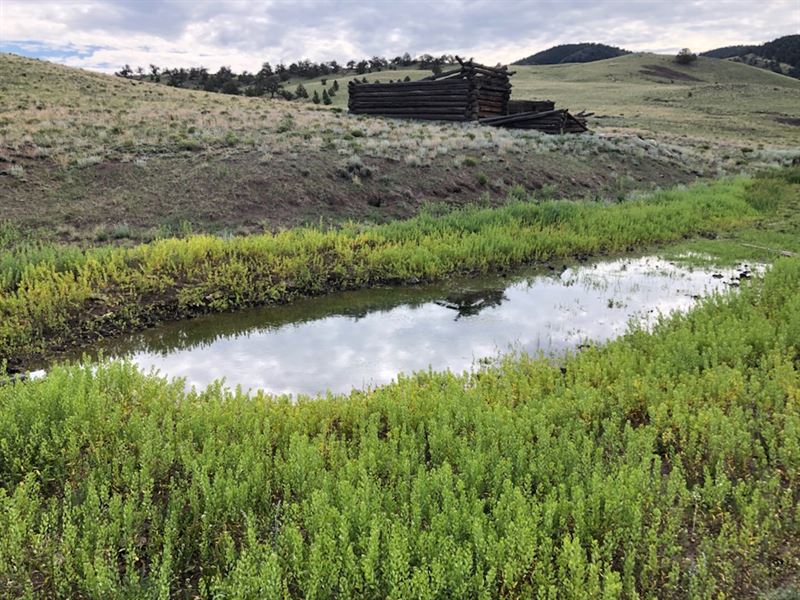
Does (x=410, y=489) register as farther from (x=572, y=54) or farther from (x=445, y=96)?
(x=572, y=54)

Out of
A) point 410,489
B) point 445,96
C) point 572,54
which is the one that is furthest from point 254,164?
point 572,54

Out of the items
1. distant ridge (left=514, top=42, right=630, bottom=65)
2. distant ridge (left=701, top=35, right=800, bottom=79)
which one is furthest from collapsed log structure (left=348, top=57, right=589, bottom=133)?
distant ridge (left=514, top=42, right=630, bottom=65)

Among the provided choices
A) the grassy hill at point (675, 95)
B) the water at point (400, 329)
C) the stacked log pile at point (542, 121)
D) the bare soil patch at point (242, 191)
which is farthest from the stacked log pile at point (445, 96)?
the water at point (400, 329)

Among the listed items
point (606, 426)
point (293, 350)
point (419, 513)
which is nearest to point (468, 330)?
point (293, 350)

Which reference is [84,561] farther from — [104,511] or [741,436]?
[741,436]

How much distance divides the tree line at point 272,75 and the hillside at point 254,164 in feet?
71.4

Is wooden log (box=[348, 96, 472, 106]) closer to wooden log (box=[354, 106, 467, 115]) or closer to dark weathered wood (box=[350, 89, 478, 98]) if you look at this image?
dark weathered wood (box=[350, 89, 478, 98])

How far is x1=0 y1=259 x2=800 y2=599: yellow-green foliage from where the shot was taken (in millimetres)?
3770

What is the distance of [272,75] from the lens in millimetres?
83125

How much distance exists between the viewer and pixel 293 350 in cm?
937

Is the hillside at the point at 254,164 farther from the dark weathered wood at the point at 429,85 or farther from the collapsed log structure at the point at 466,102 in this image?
the dark weathered wood at the point at 429,85

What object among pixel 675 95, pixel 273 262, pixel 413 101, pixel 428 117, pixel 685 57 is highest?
pixel 685 57

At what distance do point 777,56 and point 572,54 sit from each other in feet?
162

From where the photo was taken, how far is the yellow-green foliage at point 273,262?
9.52 meters
